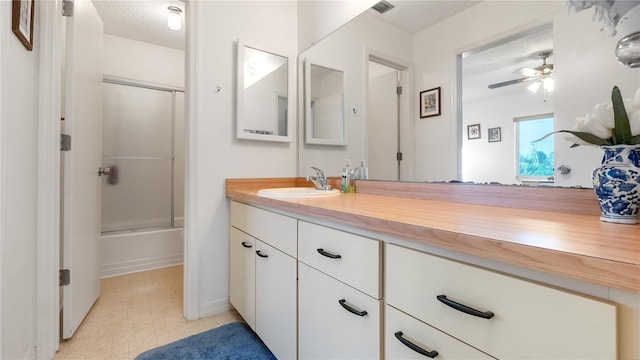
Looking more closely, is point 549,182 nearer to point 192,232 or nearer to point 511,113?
point 511,113

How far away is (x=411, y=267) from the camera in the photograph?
68 cm

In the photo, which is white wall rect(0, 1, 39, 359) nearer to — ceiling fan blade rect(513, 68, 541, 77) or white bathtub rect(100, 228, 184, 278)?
white bathtub rect(100, 228, 184, 278)

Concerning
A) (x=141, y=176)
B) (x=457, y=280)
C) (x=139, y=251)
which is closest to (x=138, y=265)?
(x=139, y=251)

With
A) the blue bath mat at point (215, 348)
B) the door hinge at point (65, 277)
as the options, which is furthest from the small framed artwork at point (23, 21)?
the blue bath mat at point (215, 348)

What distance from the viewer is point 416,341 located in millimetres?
674

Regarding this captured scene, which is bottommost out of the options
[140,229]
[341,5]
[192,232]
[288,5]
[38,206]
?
[140,229]

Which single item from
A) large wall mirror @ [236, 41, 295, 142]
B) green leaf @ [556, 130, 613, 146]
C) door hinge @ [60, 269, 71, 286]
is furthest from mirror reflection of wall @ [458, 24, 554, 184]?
door hinge @ [60, 269, 71, 286]

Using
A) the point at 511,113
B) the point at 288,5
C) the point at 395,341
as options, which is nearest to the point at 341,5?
the point at 288,5

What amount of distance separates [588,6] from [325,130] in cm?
137

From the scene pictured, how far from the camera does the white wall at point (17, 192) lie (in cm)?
100

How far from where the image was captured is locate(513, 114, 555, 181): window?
920 mm

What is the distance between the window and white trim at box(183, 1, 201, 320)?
1.60 meters

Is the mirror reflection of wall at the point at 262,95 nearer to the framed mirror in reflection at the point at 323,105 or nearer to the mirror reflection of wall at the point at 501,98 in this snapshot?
the framed mirror in reflection at the point at 323,105

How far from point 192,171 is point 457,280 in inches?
61.3
